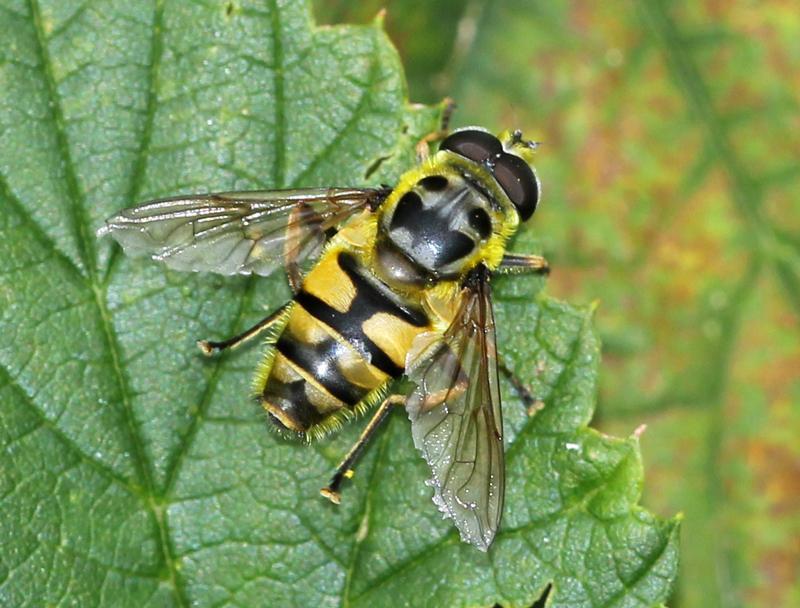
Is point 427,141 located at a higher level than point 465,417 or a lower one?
higher

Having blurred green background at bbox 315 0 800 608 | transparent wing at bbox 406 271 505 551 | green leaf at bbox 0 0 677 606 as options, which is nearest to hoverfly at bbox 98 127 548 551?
transparent wing at bbox 406 271 505 551

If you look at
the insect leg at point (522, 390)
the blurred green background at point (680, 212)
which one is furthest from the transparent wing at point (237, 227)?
the blurred green background at point (680, 212)

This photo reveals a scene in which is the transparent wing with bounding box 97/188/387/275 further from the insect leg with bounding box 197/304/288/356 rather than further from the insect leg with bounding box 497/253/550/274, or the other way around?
the insect leg with bounding box 497/253/550/274

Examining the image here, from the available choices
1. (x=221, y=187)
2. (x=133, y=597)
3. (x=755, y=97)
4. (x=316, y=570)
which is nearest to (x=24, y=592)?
(x=133, y=597)

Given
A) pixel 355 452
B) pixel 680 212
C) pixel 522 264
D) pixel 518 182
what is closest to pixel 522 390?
pixel 522 264

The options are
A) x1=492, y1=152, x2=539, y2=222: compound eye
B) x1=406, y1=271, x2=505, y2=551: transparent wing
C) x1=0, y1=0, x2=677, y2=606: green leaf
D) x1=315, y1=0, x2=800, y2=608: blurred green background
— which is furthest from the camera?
x1=315, y1=0, x2=800, y2=608: blurred green background

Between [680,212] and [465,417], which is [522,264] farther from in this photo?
[680,212]
